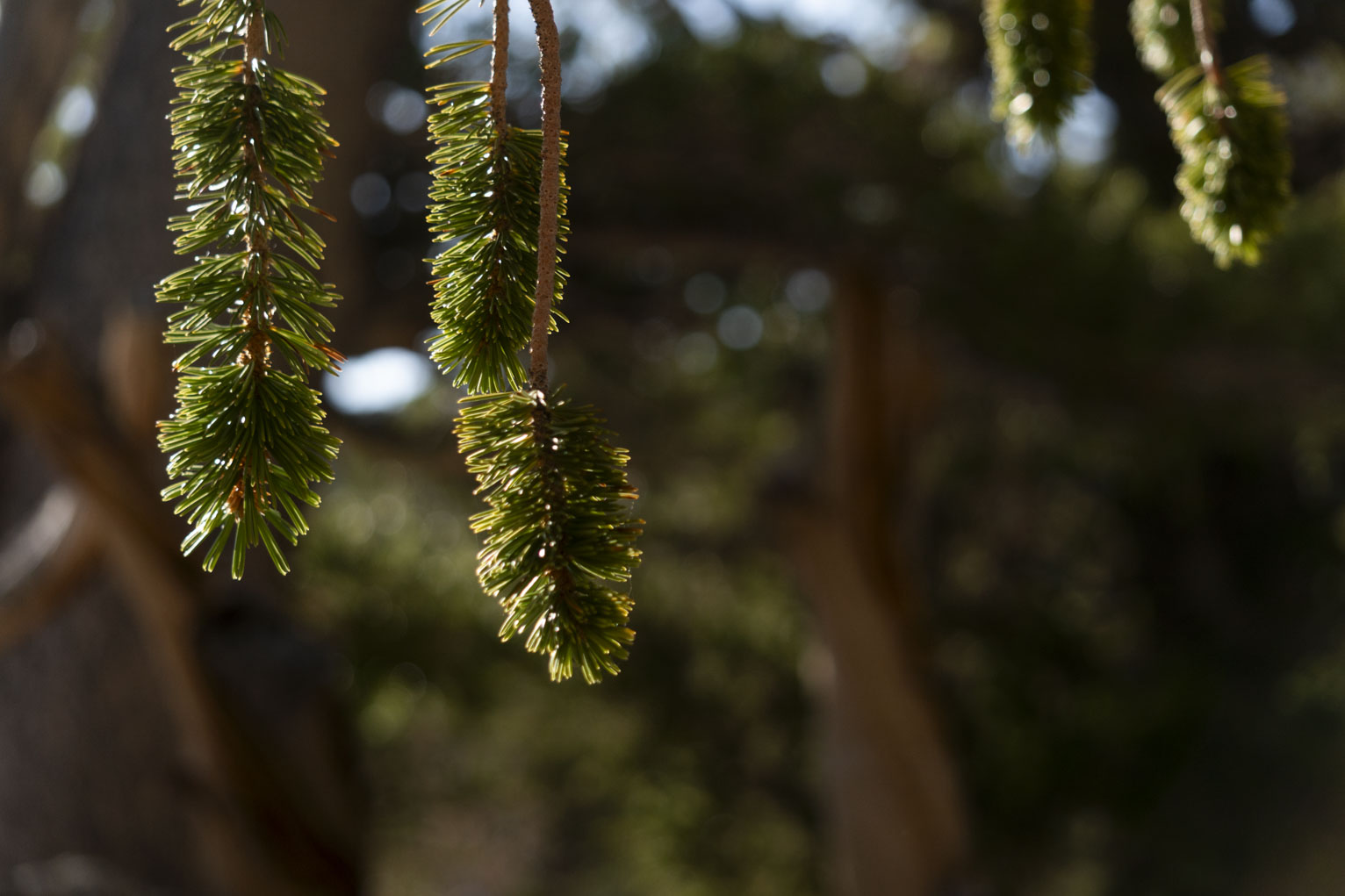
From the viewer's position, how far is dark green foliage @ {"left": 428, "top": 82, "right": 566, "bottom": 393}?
574 mm

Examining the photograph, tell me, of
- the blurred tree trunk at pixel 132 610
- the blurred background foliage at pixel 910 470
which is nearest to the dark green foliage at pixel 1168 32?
the blurred tree trunk at pixel 132 610

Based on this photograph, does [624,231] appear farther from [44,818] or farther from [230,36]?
[230,36]

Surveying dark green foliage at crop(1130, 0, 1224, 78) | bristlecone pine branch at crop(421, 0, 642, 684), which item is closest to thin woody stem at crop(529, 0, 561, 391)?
bristlecone pine branch at crop(421, 0, 642, 684)

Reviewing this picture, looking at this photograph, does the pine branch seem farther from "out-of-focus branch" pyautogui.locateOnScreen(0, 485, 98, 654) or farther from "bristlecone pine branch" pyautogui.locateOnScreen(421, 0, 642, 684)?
"out-of-focus branch" pyautogui.locateOnScreen(0, 485, 98, 654)

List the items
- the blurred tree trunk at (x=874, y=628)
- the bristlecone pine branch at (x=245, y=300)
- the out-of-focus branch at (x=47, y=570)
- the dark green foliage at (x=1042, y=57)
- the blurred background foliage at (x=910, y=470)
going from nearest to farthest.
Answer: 1. the bristlecone pine branch at (x=245, y=300)
2. the dark green foliage at (x=1042, y=57)
3. the out-of-focus branch at (x=47, y=570)
4. the blurred background foliage at (x=910, y=470)
5. the blurred tree trunk at (x=874, y=628)

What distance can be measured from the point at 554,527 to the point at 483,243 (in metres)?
0.16

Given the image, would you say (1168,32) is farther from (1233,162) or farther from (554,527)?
(554,527)

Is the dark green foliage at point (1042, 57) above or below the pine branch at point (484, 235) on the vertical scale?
above

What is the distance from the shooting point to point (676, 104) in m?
2.83

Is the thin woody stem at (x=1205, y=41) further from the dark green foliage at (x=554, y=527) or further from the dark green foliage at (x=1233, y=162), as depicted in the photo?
the dark green foliage at (x=554, y=527)

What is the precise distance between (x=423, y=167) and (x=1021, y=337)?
1668mm

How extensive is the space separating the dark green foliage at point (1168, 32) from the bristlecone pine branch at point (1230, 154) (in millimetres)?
82

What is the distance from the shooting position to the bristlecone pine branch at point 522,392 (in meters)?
0.52

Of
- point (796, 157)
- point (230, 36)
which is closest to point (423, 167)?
point (796, 157)
